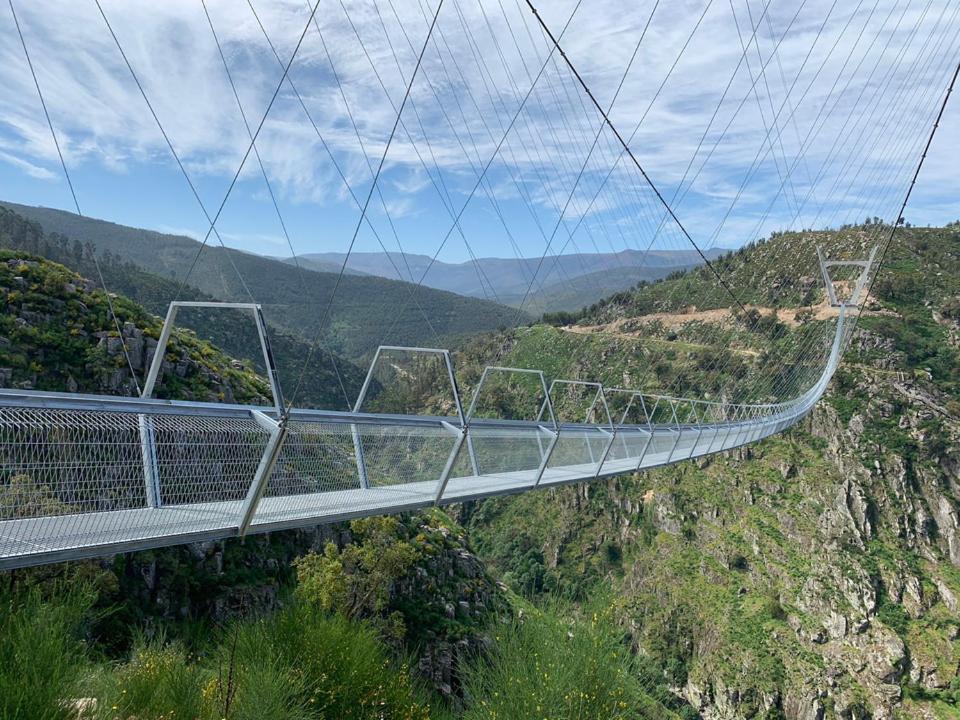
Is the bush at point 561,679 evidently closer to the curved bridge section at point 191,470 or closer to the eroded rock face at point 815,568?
the curved bridge section at point 191,470

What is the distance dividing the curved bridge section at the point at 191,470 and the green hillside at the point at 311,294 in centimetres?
6838

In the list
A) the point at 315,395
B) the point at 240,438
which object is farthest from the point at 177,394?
the point at 315,395

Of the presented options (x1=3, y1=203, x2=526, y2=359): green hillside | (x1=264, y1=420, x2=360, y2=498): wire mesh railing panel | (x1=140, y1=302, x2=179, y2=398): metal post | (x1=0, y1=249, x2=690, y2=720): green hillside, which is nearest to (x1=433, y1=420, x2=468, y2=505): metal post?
(x1=264, y1=420, x2=360, y2=498): wire mesh railing panel

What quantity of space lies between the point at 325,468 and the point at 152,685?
3330mm

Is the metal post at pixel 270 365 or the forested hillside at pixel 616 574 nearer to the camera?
the metal post at pixel 270 365

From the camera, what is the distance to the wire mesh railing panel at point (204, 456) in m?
3.31

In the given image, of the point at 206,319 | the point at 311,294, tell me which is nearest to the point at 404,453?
the point at 206,319

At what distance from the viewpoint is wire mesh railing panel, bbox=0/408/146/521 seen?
2705 millimetres

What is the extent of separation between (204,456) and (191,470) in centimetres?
13

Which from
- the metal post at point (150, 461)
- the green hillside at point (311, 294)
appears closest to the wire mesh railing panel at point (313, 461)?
the metal post at point (150, 461)

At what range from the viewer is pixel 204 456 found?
3473 millimetres

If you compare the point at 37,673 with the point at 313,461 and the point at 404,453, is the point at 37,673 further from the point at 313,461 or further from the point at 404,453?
the point at 404,453

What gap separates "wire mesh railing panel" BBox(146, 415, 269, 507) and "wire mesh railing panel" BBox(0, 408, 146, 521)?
0.14 metres

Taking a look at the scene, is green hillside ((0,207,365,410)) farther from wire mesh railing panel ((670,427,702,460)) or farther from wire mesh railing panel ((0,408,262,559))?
wire mesh railing panel ((0,408,262,559))
